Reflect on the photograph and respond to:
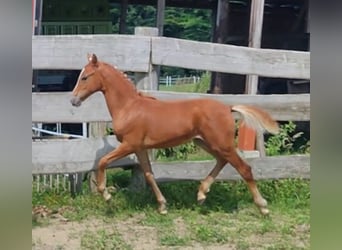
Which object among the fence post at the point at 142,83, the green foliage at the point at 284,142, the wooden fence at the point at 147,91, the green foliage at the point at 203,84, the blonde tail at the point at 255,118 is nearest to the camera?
the blonde tail at the point at 255,118

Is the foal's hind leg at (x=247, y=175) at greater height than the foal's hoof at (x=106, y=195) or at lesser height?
greater

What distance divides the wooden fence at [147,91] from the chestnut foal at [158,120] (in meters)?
0.24

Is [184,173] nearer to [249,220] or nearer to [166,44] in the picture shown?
[249,220]

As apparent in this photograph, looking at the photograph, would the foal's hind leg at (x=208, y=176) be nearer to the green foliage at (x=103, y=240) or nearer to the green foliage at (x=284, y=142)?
the green foliage at (x=103, y=240)

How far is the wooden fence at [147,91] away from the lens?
388 cm

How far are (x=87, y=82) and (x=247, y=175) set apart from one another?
116 cm

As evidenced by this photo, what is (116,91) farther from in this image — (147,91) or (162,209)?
(162,209)

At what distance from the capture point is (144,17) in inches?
485

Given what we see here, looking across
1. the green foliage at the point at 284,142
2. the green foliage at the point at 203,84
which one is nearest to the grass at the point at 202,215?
the green foliage at the point at 284,142

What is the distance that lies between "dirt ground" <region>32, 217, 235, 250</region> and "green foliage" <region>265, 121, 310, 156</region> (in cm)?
118

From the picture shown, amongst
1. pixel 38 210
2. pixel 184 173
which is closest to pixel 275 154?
pixel 184 173
